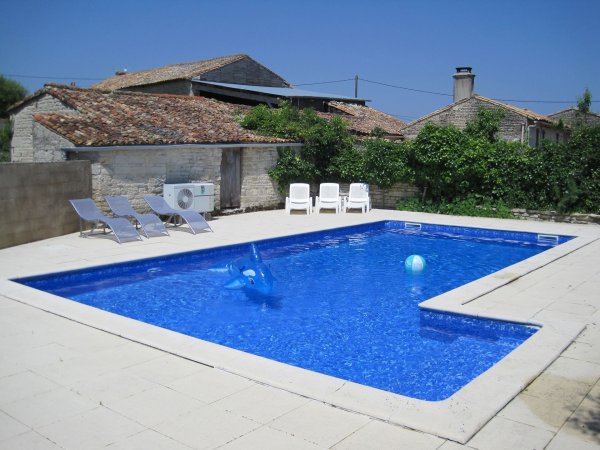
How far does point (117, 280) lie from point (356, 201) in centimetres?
1021

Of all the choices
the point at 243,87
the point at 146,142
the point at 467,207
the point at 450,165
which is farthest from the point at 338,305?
the point at 243,87

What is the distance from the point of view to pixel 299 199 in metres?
18.5

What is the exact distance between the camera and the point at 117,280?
10336 mm

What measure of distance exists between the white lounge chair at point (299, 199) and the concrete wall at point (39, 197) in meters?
6.46

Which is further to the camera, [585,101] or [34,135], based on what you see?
[585,101]

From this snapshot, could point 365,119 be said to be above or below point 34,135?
above

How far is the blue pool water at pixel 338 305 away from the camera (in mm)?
6844

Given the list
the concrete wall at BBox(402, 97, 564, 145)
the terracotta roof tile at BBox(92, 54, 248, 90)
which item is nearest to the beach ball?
the concrete wall at BBox(402, 97, 564, 145)

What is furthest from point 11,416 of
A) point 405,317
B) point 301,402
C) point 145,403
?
point 405,317

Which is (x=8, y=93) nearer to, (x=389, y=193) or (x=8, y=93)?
(x=8, y=93)

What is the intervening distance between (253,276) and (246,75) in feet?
Result: 69.4

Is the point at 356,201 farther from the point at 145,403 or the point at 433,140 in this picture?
the point at 145,403

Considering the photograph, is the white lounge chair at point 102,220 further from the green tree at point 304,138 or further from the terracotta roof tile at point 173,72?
the terracotta roof tile at point 173,72

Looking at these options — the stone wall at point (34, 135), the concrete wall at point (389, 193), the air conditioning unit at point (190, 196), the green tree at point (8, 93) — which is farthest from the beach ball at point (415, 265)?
the green tree at point (8, 93)
